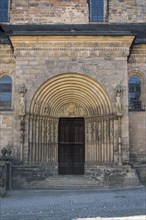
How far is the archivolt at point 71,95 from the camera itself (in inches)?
676

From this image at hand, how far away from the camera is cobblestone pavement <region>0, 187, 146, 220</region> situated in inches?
373

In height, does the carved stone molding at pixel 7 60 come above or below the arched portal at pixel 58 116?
above

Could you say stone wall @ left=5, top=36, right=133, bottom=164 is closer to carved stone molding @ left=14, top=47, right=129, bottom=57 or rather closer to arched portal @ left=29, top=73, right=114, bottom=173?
carved stone molding @ left=14, top=47, right=129, bottom=57

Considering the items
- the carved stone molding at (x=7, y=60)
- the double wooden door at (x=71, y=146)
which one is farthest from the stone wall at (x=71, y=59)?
the double wooden door at (x=71, y=146)

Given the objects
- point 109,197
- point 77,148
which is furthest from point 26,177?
point 109,197

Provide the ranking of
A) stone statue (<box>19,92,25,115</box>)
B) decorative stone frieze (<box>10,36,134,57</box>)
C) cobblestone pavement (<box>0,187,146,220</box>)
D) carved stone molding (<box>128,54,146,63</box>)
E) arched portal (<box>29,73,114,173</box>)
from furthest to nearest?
carved stone molding (<box>128,54,146,63</box>)
decorative stone frieze (<box>10,36,134,57</box>)
arched portal (<box>29,73,114,173</box>)
stone statue (<box>19,92,25,115</box>)
cobblestone pavement (<box>0,187,146,220</box>)

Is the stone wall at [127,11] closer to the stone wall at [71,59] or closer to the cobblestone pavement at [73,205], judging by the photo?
the stone wall at [71,59]

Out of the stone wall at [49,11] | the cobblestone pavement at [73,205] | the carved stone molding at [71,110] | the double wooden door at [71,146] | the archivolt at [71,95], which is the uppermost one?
the stone wall at [49,11]

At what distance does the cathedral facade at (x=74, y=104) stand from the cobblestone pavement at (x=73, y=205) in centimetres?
229

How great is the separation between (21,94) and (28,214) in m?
8.06

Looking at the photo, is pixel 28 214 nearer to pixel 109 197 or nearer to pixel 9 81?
pixel 109 197

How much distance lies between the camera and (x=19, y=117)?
16.8 metres

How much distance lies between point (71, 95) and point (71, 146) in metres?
2.77

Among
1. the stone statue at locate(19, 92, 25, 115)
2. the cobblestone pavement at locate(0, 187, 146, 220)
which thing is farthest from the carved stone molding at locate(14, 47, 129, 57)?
the cobblestone pavement at locate(0, 187, 146, 220)
